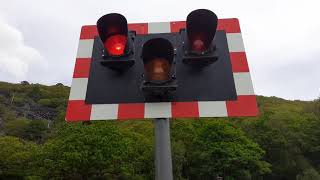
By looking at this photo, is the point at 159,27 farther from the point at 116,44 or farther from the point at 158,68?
the point at 158,68

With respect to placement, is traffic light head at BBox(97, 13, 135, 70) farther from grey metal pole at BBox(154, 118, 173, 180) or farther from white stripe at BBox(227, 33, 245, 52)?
white stripe at BBox(227, 33, 245, 52)

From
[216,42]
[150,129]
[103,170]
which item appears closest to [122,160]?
[103,170]

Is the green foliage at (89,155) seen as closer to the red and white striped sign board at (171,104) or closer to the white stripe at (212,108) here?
the red and white striped sign board at (171,104)

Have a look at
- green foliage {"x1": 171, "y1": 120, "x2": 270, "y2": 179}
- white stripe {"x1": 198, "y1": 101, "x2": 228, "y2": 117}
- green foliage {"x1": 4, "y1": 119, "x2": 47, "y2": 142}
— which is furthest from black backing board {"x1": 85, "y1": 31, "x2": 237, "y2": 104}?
green foliage {"x1": 4, "y1": 119, "x2": 47, "y2": 142}

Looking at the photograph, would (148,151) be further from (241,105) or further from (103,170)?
(241,105)

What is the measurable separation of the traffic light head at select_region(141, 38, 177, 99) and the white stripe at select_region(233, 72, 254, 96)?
2.06 feet

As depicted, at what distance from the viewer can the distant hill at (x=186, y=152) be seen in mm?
38531

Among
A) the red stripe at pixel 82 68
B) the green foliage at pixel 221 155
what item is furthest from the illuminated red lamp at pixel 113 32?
the green foliage at pixel 221 155

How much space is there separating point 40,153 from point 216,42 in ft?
129

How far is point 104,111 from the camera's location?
3307mm

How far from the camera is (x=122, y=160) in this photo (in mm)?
39656

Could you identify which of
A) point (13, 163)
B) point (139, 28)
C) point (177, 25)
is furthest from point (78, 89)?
point (13, 163)

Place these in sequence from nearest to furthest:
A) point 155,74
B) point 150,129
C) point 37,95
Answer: point 155,74
point 150,129
point 37,95

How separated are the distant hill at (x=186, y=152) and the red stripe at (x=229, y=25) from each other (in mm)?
34581
